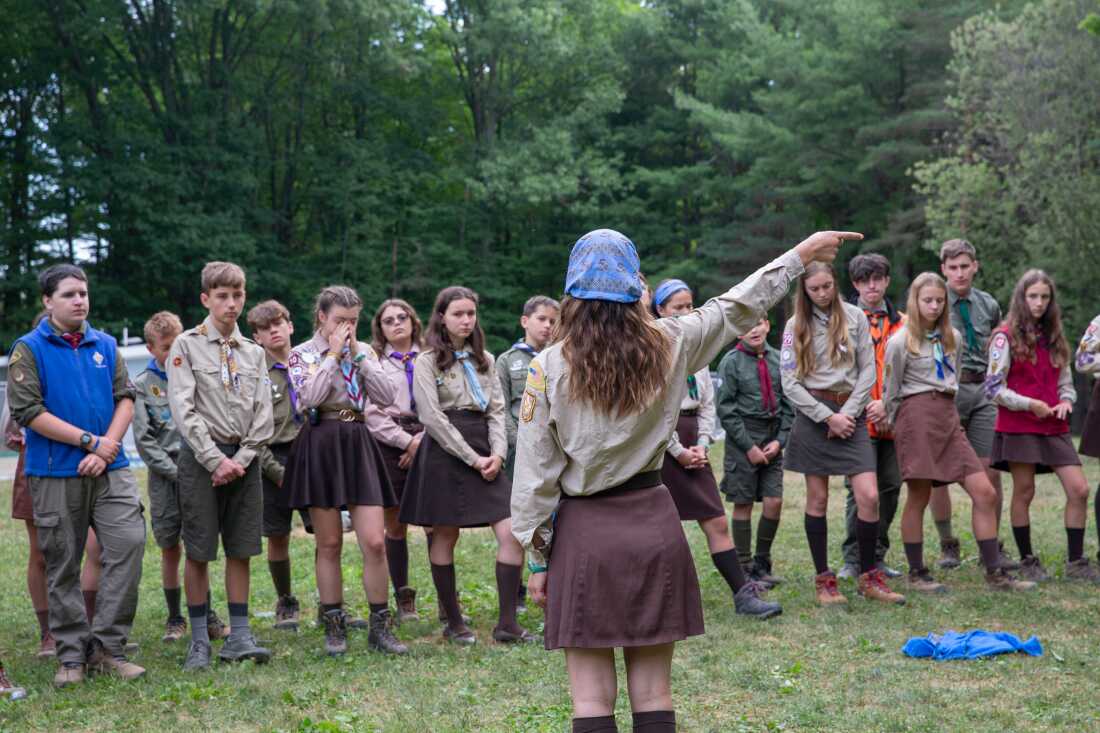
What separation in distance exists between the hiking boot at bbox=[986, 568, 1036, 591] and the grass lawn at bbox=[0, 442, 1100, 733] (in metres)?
0.08

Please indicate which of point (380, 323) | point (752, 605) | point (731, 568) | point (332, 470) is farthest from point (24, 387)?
point (752, 605)

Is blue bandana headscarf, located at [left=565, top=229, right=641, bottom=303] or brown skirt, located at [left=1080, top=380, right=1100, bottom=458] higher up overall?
blue bandana headscarf, located at [left=565, top=229, right=641, bottom=303]

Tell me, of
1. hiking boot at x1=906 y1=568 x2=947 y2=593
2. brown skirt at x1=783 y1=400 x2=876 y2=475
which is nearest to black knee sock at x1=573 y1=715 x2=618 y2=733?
brown skirt at x1=783 y1=400 x2=876 y2=475

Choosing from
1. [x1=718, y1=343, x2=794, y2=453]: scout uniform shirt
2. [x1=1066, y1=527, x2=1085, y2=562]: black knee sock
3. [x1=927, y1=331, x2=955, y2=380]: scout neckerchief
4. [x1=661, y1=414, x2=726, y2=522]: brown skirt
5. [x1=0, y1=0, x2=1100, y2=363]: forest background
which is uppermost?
[x1=0, y1=0, x2=1100, y2=363]: forest background

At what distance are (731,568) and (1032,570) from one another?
2.30m

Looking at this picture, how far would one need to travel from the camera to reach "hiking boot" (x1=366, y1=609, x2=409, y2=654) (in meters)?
6.29

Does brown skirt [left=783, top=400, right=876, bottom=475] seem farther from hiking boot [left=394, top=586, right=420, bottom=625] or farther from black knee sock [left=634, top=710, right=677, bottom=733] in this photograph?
black knee sock [left=634, top=710, right=677, bottom=733]

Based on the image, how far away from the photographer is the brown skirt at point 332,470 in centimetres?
622

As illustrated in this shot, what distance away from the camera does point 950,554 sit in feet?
27.9

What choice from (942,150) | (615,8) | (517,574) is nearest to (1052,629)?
(517,574)

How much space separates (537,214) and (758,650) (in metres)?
30.7

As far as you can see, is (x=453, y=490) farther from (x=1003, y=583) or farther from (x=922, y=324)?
(x=1003, y=583)

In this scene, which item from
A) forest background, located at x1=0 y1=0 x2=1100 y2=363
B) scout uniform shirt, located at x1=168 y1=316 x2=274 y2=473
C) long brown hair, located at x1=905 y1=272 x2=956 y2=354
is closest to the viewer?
scout uniform shirt, located at x1=168 y1=316 x2=274 y2=473

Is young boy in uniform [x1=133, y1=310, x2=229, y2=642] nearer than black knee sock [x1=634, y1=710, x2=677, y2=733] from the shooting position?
No
